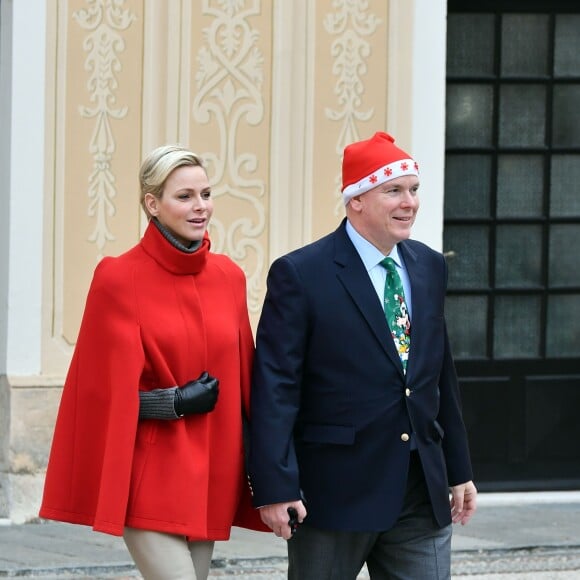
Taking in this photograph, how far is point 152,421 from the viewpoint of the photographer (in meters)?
4.78

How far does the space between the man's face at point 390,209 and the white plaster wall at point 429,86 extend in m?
4.14

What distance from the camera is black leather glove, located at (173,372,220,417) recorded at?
185 inches

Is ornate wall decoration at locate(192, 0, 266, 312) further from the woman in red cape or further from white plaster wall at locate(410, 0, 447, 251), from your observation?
the woman in red cape

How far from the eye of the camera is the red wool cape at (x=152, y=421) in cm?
474

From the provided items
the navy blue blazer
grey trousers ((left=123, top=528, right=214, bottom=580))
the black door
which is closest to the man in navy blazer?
the navy blue blazer

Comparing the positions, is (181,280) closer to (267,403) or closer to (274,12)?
(267,403)

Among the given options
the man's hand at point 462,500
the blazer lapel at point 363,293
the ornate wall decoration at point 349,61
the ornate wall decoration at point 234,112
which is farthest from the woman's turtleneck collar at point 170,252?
the ornate wall decoration at point 349,61

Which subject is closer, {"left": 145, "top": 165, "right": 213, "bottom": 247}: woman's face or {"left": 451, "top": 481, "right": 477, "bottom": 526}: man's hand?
{"left": 145, "top": 165, "right": 213, "bottom": 247}: woman's face

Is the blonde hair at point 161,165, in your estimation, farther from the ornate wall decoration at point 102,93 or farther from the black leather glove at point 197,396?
the ornate wall decoration at point 102,93

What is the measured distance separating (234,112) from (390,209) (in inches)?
160

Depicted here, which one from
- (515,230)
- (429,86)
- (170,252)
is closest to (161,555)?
(170,252)

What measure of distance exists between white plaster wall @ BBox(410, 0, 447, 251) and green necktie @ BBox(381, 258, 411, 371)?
4102mm

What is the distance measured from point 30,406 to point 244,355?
3757 millimetres

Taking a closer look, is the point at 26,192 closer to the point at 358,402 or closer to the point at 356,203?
the point at 356,203
